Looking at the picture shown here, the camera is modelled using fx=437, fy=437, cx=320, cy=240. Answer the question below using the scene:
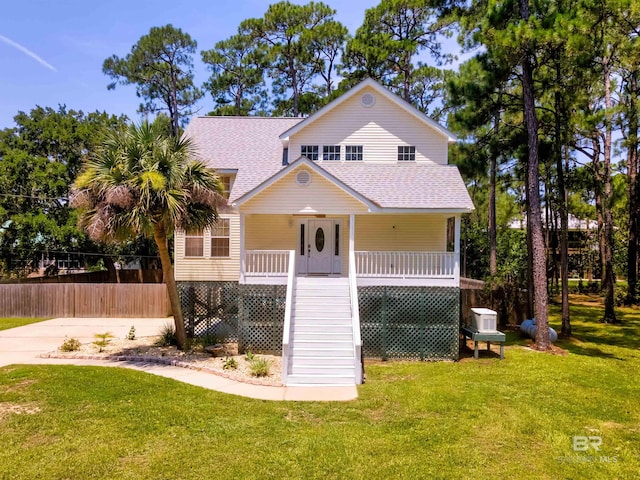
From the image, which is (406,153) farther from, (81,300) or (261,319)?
(81,300)

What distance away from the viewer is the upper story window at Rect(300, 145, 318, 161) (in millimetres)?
16953

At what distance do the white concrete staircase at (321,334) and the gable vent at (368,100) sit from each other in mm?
7104

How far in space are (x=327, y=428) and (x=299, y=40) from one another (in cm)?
2864

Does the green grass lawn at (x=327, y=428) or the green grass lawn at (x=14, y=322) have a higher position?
the green grass lawn at (x=14, y=322)

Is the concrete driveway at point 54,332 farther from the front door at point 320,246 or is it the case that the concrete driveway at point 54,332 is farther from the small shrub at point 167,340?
the front door at point 320,246

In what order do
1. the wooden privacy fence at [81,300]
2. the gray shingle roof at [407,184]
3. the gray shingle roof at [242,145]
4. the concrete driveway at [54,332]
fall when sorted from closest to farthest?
the concrete driveway at [54,332] < the gray shingle roof at [407,184] < the gray shingle roof at [242,145] < the wooden privacy fence at [81,300]

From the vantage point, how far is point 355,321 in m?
11.4

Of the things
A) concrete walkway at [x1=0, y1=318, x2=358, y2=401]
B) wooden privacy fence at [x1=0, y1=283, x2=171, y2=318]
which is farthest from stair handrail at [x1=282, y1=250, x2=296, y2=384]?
wooden privacy fence at [x1=0, y1=283, x2=171, y2=318]

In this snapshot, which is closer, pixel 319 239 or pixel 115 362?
pixel 115 362

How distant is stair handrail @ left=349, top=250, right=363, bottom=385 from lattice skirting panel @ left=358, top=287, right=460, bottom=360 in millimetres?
700

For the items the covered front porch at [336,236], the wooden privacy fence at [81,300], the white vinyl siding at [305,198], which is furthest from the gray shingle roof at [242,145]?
the wooden privacy fence at [81,300]

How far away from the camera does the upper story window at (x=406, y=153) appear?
16781 millimetres

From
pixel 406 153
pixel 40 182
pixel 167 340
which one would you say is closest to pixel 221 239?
pixel 167 340

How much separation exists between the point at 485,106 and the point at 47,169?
86.4 feet
